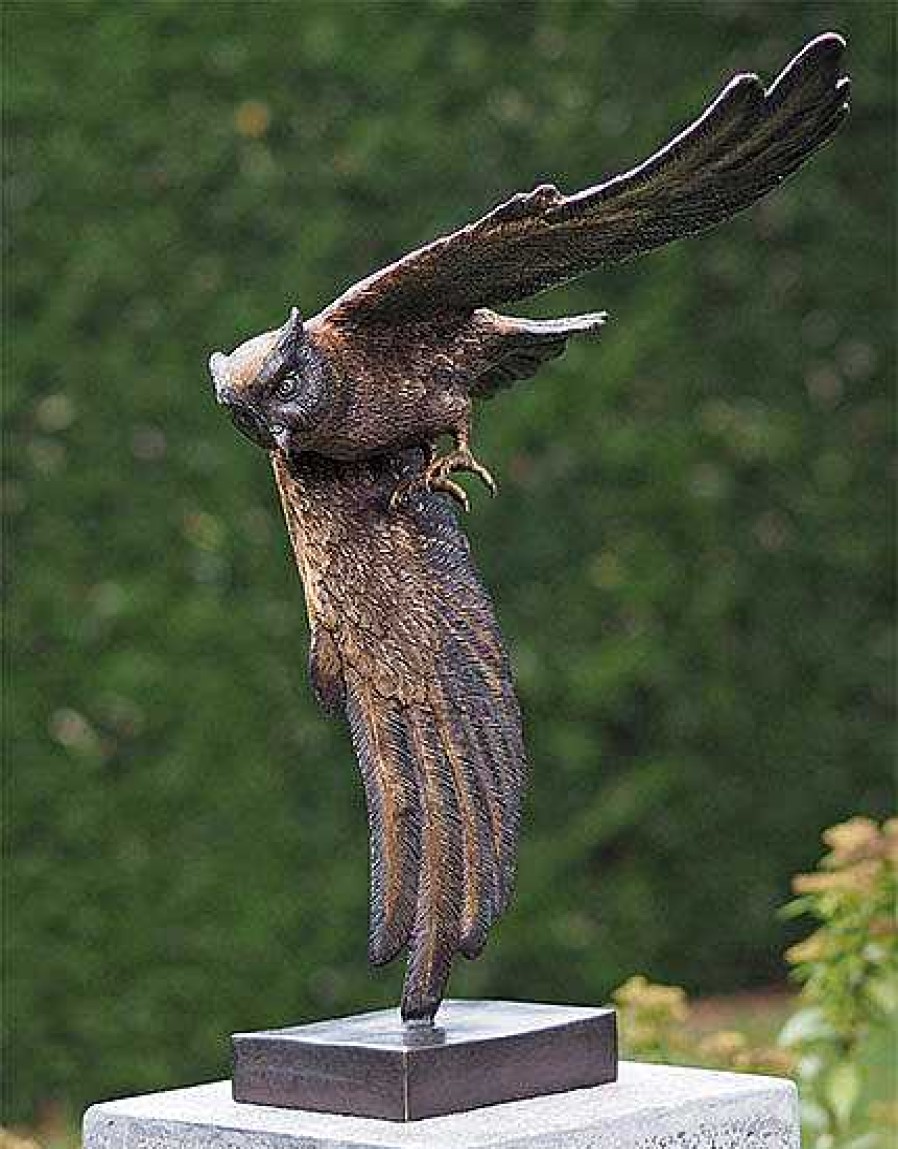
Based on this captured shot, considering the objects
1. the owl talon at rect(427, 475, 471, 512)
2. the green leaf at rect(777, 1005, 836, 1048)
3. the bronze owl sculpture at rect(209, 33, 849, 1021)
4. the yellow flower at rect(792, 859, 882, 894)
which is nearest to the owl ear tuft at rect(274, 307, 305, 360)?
the bronze owl sculpture at rect(209, 33, 849, 1021)

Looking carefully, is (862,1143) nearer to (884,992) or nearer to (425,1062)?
(884,992)

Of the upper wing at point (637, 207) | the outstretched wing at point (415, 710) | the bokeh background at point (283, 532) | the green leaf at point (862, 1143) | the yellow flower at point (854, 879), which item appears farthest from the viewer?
the bokeh background at point (283, 532)

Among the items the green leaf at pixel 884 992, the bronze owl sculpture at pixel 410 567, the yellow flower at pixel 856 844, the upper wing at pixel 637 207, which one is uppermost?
the upper wing at pixel 637 207

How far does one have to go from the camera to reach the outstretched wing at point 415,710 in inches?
130

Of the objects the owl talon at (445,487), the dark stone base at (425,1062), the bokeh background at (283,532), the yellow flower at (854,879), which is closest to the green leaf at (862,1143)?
the yellow flower at (854,879)

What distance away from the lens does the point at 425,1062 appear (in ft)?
10.3

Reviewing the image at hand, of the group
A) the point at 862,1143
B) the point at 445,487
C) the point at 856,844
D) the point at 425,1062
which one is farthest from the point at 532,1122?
the point at 856,844

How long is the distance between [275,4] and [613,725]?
1973 millimetres

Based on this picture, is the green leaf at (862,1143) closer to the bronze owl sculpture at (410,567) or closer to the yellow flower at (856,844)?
the yellow flower at (856,844)

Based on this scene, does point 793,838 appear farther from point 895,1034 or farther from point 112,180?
point 112,180

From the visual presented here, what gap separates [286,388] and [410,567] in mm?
311

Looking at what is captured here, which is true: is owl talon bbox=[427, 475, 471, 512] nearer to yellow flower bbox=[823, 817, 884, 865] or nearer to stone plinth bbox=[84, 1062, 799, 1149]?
stone plinth bbox=[84, 1062, 799, 1149]

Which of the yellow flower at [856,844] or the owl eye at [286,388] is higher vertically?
the owl eye at [286,388]

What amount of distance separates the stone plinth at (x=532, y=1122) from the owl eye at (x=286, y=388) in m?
0.91
